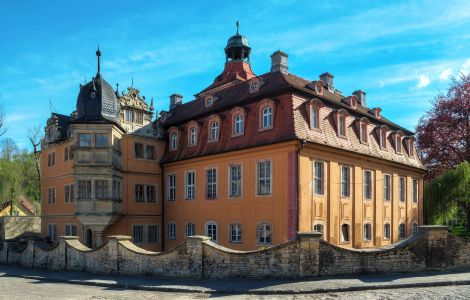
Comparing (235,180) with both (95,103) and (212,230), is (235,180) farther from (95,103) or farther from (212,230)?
(95,103)

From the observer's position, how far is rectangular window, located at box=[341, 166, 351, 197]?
24.8 metres

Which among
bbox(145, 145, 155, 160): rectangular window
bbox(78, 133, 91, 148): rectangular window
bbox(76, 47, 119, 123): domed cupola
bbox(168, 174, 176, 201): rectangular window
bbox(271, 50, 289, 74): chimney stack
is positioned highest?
bbox(271, 50, 289, 74): chimney stack

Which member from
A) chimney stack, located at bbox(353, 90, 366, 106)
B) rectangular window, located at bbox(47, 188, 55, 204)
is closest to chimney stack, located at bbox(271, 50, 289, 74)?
chimney stack, located at bbox(353, 90, 366, 106)

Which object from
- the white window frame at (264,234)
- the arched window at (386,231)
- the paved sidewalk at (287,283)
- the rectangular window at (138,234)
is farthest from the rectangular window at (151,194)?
the arched window at (386,231)

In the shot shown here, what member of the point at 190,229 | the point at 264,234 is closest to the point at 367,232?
the point at 264,234

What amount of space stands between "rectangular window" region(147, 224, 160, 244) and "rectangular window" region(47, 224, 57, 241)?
7.74 meters

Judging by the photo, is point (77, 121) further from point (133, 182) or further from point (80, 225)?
point (80, 225)

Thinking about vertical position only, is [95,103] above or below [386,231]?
above

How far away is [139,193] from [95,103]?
647 cm

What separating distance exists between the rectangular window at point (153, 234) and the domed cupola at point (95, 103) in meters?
7.46

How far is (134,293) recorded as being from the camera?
1516 cm

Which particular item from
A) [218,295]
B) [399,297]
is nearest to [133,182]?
[218,295]

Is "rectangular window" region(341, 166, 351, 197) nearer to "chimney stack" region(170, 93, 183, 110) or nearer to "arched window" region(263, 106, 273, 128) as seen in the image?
"arched window" region(263, 106, 273, 128)

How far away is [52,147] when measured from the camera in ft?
107
